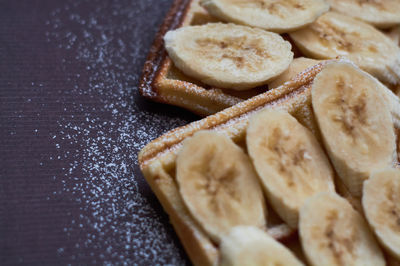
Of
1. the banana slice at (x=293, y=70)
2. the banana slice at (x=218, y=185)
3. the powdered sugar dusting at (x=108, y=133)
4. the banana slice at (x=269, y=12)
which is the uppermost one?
the banana slice at (x=269, y=12)

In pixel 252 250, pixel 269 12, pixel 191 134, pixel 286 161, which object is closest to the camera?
pixel 252 250

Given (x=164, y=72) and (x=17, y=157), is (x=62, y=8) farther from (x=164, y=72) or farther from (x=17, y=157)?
(x=17, y=157)

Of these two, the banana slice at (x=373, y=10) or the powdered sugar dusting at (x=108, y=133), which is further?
the banana slice at (x=373, y=10)

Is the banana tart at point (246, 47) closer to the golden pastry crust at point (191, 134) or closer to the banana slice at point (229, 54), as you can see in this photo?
the banana slice at point (229, 54)

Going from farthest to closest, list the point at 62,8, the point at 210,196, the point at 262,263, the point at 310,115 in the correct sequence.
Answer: the point at 62,8, the point at 310,115, the point at 210,196, the point at 262,263

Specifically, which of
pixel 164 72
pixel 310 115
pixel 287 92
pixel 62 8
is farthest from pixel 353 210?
pixel 62 8

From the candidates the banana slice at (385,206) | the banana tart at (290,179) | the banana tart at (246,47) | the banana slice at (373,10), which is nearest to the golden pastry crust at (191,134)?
the banana tart at (290,179)

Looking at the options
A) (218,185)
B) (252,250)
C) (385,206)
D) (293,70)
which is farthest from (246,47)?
(252,250)

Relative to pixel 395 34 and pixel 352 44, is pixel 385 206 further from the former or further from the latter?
pixel 395 34
